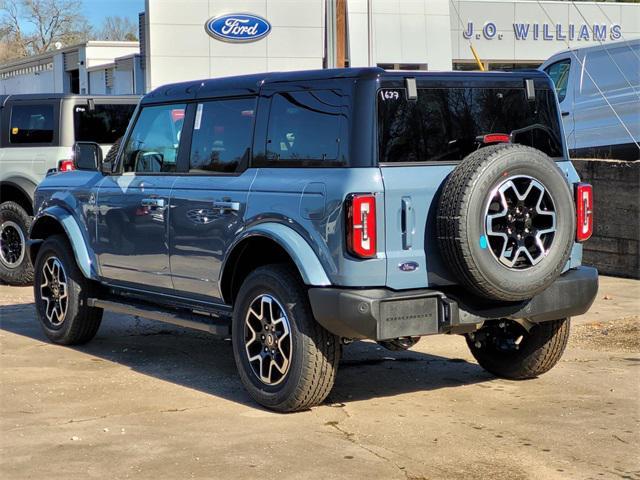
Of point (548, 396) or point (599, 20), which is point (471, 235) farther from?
point (599, 20)

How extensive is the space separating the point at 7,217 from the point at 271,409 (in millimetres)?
6585

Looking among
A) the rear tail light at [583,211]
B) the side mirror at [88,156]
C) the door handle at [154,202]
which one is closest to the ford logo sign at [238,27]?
the side mirror at [88,156]

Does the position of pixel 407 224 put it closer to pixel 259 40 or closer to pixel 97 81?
pixel 259 40

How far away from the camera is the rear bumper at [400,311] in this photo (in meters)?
5.65

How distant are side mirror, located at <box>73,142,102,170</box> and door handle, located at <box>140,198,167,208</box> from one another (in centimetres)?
80

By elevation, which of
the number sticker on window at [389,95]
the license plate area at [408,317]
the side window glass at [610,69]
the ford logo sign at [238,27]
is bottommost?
the license plate area at [408,317]

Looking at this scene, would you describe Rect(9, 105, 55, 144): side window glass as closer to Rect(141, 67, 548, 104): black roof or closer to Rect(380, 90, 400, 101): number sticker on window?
Rect(141, 67, 548, 104): black roof

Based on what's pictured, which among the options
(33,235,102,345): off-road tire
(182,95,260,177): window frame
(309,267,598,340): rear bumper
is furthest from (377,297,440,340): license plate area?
(33,235,102,345): off-road tire

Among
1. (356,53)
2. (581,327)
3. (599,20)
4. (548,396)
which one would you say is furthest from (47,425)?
(599,20)

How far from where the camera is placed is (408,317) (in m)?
5.75

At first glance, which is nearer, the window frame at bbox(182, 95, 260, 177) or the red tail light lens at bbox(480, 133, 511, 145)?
the red tail light lens at bbox(480, 133, 511, 145)

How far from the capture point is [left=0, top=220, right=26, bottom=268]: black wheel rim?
1178cm

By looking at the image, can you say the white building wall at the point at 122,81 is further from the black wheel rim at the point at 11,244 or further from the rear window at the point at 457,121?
the rear window at the point at 457,121

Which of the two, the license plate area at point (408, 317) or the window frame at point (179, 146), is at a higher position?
the window frame at point (179, 146)
